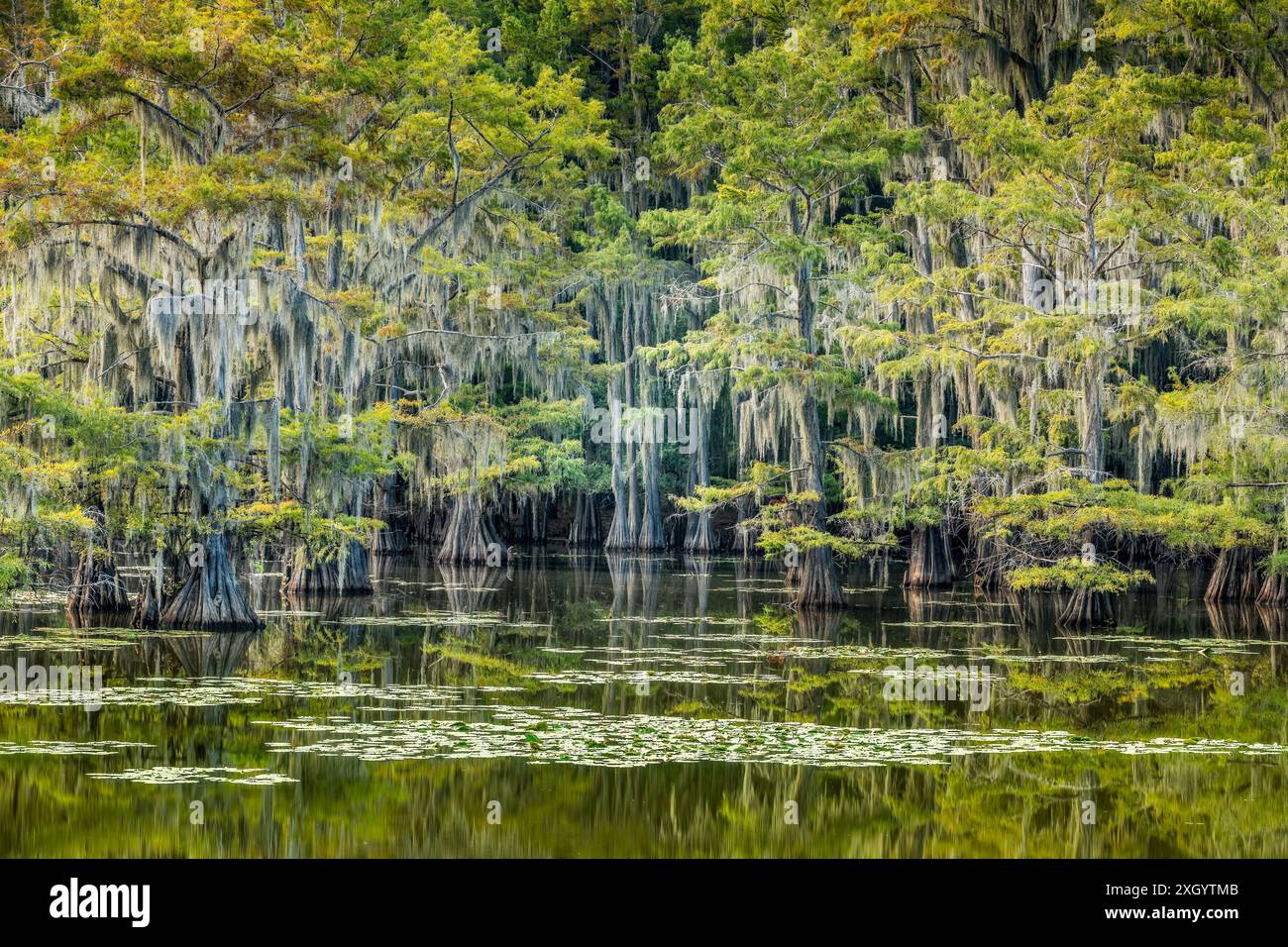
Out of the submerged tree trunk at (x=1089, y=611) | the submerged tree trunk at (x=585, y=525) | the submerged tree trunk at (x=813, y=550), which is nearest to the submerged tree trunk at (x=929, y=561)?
the submerged tree trunk at (x=813, y=550)

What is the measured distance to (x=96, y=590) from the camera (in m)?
15.9

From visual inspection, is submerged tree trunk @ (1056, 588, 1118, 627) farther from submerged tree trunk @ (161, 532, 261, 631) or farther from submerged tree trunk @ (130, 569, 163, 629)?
submerged tree trunk @ (130, 569, 163, 629)

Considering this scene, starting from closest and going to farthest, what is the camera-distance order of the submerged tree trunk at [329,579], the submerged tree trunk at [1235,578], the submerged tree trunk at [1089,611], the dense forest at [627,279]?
the dense forest at [627,279] < the submerged tree trunk at [1089,611] < the submerged tree trunk at [329,579] < the submerged tree trunk at [1235,578]

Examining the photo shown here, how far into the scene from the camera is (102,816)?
6500 mm

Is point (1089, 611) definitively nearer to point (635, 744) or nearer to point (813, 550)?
point (813, 550)

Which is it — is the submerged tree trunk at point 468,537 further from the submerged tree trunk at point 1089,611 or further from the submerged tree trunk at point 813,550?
the submerged tree trunk at point 1089,611

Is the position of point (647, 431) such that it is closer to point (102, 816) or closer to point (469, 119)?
point (469, 119)

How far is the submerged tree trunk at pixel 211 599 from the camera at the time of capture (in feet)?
47.8

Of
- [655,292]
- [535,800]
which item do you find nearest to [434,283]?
[655,292]

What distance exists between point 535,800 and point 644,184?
26.6m

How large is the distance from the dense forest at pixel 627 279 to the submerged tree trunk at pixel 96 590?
0.19 feet

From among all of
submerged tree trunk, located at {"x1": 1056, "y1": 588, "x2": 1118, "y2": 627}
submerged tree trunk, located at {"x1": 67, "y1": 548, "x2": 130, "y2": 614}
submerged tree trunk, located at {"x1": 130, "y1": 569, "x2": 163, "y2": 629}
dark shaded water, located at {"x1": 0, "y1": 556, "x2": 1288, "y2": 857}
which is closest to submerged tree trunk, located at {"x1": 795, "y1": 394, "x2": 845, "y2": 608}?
dark shaded water, located at {"x1": 0, "y1": 556, "x2": 1288, "y2": 857}

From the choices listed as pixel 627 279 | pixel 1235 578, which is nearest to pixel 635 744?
pixel 1235 578
